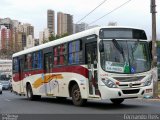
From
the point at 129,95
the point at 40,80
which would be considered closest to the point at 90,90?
the point at 129,95

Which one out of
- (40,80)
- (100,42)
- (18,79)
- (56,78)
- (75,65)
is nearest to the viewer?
(100,42)

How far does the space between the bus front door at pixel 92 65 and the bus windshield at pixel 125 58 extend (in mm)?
557

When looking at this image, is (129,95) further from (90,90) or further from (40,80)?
(40,80)

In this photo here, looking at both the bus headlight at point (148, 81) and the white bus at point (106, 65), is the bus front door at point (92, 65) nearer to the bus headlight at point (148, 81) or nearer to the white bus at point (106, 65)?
the white bus at point (106, 65)

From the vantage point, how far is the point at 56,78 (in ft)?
69.4

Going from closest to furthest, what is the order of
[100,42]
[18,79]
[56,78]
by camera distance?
[100,42] < [56,78] < [18,79]

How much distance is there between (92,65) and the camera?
57.1ft

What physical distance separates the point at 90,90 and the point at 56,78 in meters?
3.93

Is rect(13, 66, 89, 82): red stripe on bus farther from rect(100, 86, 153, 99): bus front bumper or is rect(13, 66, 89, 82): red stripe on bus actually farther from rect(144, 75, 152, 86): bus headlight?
rect(144, 75, 152, 86): bus headlight

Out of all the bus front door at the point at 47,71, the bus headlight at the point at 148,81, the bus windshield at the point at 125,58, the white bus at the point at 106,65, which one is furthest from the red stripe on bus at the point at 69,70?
the bus headlight at the point at 148,81

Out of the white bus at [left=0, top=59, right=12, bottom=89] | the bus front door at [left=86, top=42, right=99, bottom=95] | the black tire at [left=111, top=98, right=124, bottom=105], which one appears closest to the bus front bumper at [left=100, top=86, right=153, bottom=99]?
the bus front door at [left=86, top=42, right=99, bottom=95]

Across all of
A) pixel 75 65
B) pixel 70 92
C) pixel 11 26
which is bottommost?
pixel 70 92

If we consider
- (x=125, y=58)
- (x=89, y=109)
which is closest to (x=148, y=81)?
(x=125, y=58)

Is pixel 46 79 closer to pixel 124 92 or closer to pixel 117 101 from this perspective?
pixel 117 101
